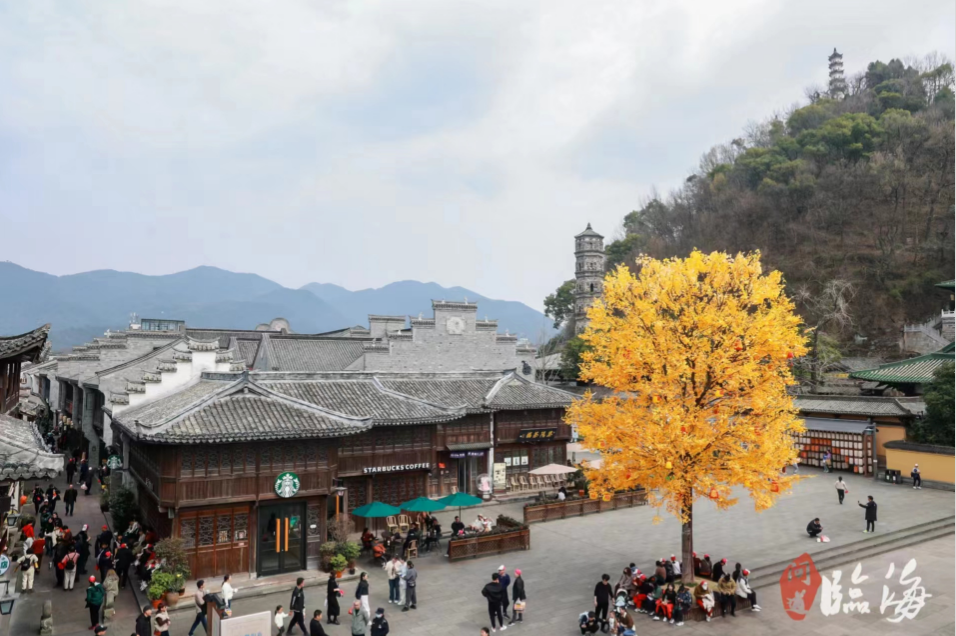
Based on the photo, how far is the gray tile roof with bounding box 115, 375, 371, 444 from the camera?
17797 millimetres

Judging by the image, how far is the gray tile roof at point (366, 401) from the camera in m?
24.5

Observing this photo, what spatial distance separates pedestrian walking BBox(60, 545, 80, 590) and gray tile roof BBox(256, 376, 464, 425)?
8007 millimetres

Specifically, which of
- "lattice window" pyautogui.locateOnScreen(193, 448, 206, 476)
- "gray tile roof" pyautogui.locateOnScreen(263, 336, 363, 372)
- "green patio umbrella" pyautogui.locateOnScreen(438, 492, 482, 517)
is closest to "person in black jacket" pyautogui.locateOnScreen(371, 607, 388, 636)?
"lattice window" pyautogui.locateOnScreen(193, 448, 206, 476)

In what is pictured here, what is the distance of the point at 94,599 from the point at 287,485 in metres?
5.60

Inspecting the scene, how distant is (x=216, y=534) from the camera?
61.9 feet

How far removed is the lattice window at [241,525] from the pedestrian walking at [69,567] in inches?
180

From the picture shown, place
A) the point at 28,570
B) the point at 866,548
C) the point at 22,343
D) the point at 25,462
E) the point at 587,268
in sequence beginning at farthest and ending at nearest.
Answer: the point at 587,268, the point at 866,548, the point at 28,570, the point at 22,343, the point at 25,462

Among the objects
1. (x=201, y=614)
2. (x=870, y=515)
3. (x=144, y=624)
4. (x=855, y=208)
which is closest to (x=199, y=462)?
(x=201, y=614)

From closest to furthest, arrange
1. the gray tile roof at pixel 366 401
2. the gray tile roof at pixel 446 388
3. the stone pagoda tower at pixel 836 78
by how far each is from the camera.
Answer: the gray tile roof at pixel 366 401
the gray tile roof at pixel 446 388
the stone pagoda tower at pixel 836 78

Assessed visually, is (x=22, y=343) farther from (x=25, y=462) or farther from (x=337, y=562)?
(x=337, y=562)

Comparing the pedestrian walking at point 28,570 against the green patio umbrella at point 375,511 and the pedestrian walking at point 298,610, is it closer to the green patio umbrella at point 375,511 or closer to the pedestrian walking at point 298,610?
the pedestrian walking at point 298,610

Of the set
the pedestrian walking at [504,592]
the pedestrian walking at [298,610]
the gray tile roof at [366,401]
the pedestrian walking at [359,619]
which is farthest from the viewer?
the gray tile roof at [366,401]

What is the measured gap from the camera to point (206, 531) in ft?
61.6

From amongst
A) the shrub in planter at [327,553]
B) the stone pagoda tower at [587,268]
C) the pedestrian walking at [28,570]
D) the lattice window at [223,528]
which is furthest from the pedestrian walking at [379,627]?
the stone pagoda tower at [587,268]
